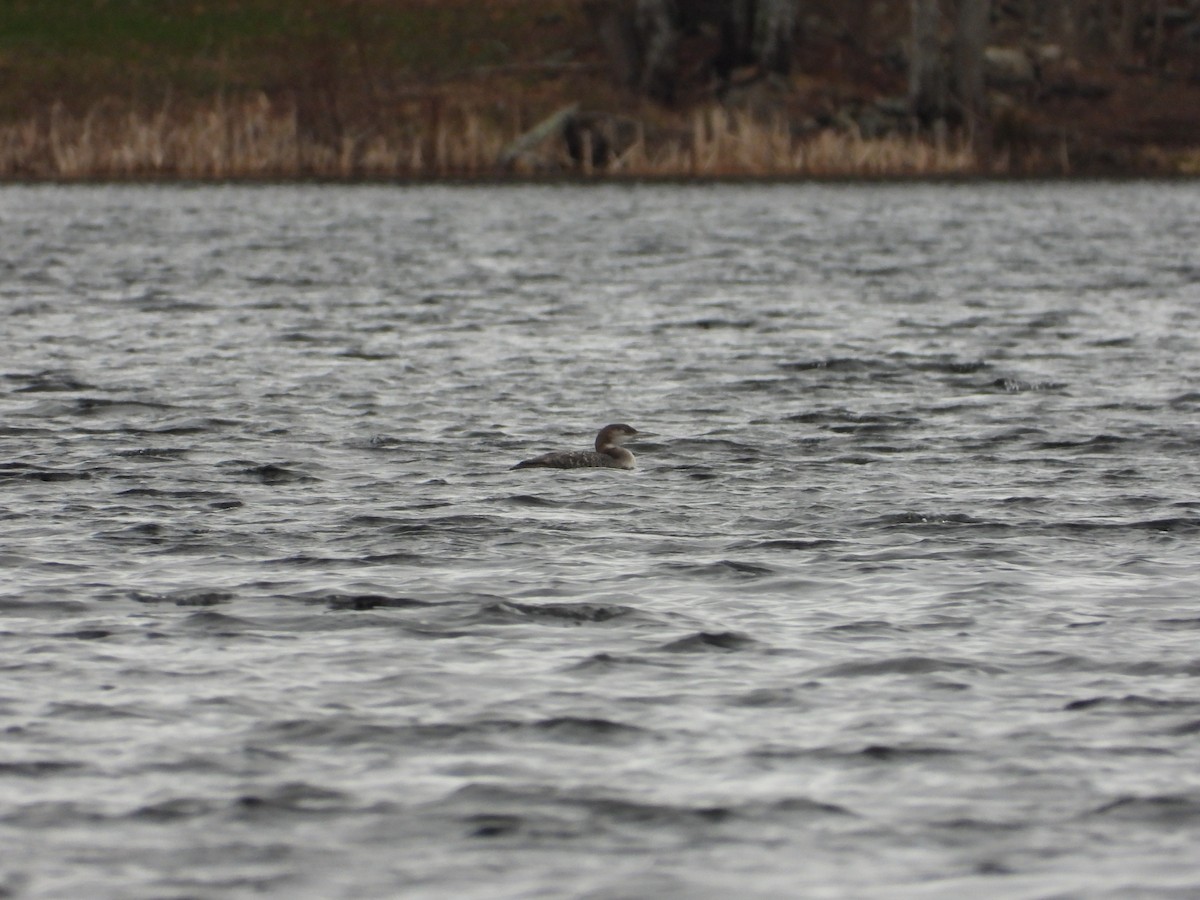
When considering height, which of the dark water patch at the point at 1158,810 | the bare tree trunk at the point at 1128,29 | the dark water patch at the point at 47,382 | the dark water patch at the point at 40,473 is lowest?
the dark water patch at the point at 1158,810

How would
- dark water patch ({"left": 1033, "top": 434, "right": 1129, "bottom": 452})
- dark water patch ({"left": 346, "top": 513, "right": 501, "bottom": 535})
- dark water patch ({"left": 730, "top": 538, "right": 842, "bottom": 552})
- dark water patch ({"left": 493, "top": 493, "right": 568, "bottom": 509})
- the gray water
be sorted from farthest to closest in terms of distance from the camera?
dark water patch ({"left": 1033, "top": 434, "right": 1129, "bottom": 452}) < dark water patch ({"left": 493, "top": 493, "right": 568, "bottom": 509}) < dark water patch ({"left": 346, "top": 513, "right": 501, "bottom": 535}) < dark water patch ({"left": 730, "top": 538, "right": 842, "bottom": 552}) < the gray water

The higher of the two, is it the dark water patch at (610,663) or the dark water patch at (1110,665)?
the dark water patch at (610,663)

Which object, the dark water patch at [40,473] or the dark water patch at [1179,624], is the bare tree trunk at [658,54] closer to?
the dark water patch at [40,473]

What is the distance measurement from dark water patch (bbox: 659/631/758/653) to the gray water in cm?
4

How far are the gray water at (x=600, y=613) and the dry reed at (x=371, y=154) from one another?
37641 mm

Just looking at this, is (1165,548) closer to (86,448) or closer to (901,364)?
(86,448)

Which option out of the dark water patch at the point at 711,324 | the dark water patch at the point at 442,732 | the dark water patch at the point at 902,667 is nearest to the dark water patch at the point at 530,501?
the dark water patch at the point at 902,667

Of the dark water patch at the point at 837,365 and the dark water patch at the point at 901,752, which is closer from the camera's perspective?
the dark water patch at the point at 901,752

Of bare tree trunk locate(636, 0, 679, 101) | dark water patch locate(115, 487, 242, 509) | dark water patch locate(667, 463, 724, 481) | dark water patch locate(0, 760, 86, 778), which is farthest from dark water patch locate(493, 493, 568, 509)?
bare tree trunk locate(636, 0, 679, 101)

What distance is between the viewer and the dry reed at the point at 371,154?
220ft

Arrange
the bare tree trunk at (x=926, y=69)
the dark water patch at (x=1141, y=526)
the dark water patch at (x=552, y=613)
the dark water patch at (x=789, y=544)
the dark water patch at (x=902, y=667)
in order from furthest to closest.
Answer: the bare tree trunk at (x=926, y=69)
the dark water patch at (x=1141, y=526)
the dark water patch at (x=789, y=544)
the dark water patch at (x=552, y=613)
the dark water patch at (x=902, y=667)

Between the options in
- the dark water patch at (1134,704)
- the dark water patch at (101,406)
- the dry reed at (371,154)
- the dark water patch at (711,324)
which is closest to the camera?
the dark water patch at (1134,704)

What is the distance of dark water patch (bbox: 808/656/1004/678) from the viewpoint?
11.5 metres

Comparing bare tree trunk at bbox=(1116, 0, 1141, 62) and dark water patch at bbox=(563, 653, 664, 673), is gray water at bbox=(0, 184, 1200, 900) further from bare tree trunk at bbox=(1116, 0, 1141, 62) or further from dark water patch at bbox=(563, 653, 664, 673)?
bare tree trunk at bbox=(1116, 0, 1141, 62)
